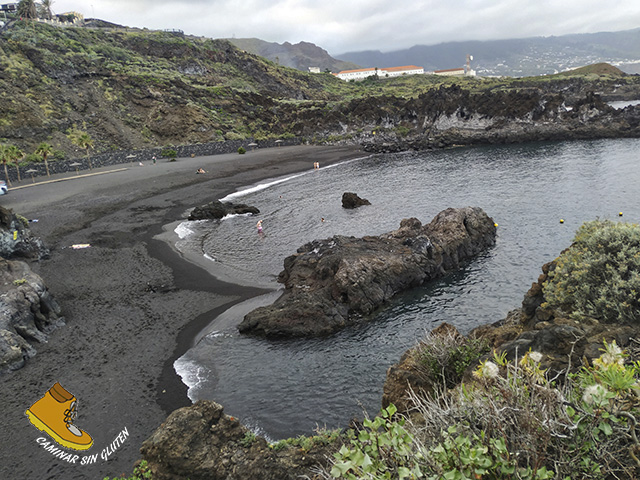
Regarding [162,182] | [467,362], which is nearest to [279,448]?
[467,362]

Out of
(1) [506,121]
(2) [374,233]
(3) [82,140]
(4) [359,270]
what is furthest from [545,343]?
(1) [506,121]

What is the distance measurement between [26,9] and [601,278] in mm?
175106

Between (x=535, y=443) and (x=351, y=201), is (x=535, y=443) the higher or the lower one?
the higher one

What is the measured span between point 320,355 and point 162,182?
5031 centimetres

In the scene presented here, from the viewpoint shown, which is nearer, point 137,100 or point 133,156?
point 133,156

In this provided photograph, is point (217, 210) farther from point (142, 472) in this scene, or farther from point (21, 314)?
point (142, 472)

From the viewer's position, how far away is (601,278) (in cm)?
1330

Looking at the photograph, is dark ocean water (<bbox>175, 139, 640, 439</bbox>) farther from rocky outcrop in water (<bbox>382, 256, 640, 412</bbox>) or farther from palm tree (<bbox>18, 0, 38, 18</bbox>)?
palm tree (<bbox>18, 0, 38, 18</bbox>)

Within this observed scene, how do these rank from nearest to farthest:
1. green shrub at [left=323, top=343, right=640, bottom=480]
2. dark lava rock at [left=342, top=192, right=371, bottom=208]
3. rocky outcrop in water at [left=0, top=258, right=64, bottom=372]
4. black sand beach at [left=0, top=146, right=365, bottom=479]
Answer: green shrub at [left=323, top=343, right=640, bottom=480]
black sand beach at [left=0, top=146, right=365, bottom=479]
rocky outcrop in water at [left=0, top=258, right=64, bottom=372]
dark lava rock at [left=342, top=192, right=371, bottom=208]

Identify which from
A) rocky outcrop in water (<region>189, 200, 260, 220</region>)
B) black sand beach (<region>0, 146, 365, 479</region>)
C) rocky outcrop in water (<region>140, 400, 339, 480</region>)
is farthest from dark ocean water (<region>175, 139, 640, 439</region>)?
rocky outcrop in water (<region>140, 400, 339, 480</region>)

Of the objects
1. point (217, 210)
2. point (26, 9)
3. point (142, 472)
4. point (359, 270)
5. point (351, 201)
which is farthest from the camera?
point (26, 9)

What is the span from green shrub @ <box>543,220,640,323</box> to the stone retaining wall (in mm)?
73956

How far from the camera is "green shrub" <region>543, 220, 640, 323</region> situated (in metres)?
11.9

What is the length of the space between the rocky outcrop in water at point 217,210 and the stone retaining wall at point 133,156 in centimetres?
3795
